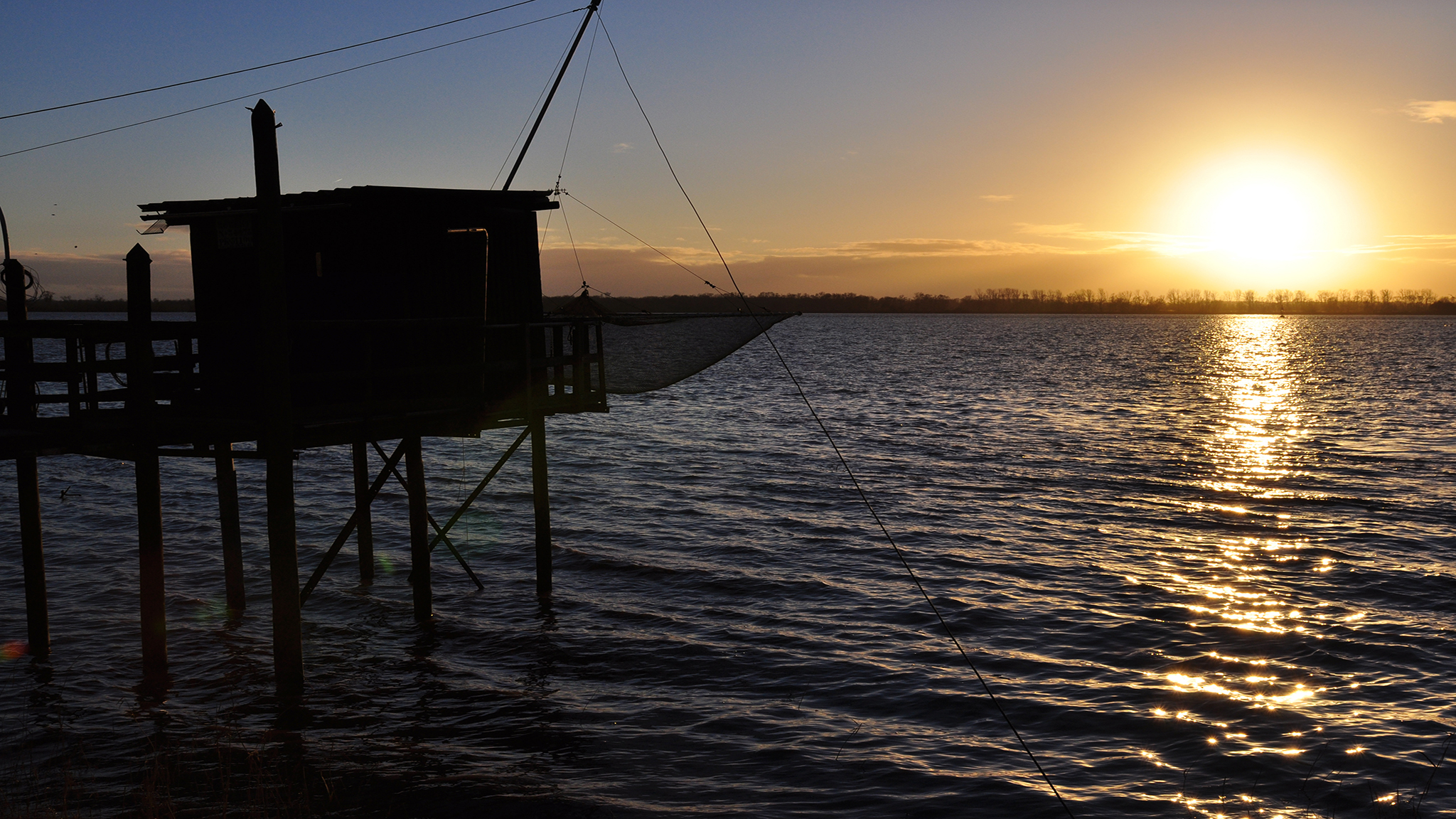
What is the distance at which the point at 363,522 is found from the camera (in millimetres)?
17906

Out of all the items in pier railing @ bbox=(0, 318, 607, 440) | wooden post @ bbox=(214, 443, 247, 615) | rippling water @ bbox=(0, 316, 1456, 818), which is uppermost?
pier railing @ bbox=(0, 318, 607, 440)

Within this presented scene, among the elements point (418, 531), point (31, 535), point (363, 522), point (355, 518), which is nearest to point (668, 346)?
point (363, 522)

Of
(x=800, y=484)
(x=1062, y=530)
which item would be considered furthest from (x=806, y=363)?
(x=1062, y=530)

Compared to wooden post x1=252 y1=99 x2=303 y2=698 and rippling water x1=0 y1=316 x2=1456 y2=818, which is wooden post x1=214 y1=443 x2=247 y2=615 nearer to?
rippling water x1=0 y1=316 x2=1456 y2=818

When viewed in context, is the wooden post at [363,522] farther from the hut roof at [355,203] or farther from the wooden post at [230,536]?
the hut roof at [355,203]

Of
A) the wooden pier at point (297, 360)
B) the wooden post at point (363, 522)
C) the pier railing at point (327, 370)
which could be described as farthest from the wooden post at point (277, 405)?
Answer: the wooden post at point (363, 522)

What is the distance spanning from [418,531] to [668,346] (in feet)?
32.7

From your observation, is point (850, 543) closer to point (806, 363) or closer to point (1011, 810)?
point (1011, 810)

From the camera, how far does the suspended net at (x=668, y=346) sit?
2397 centimetres

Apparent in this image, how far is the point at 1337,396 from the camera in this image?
195 ft

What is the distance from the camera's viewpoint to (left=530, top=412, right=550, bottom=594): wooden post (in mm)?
17578

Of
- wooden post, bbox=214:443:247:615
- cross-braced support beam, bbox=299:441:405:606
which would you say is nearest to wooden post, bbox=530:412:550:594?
cross-braced support beam, bbox=299:441:405:606

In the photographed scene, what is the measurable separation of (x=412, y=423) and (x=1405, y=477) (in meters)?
29.0

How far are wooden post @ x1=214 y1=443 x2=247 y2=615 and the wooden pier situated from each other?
0.04m
